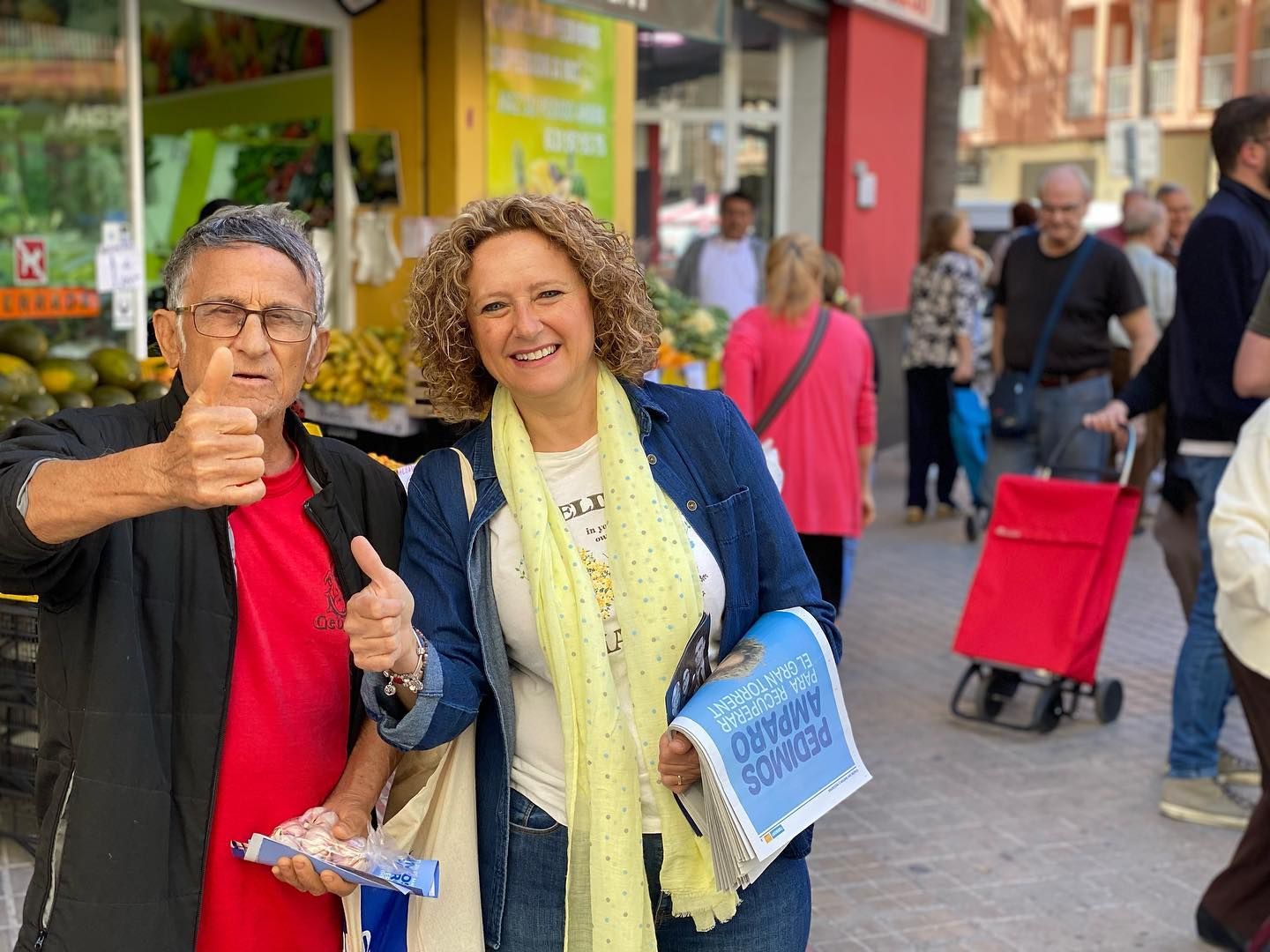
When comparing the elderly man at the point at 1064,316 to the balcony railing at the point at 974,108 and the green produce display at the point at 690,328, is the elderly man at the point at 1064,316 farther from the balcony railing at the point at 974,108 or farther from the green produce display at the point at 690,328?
the balcony railing at the point at 974,108

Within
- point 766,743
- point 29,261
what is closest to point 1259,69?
point 29,261

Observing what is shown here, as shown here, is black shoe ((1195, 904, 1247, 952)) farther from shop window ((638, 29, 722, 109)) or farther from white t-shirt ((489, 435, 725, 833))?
shop window ((638, 29, 722, 109))

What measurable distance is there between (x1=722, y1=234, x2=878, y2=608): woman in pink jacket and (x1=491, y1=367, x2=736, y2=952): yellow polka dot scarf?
378 cm

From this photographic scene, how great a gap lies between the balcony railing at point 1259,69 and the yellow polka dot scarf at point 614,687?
125ft

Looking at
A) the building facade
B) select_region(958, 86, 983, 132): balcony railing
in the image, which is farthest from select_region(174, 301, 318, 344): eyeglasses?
select_region(958, 86, 983, 132): balcony railing

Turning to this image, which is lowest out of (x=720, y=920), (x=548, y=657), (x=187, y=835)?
(x=720, y=920)

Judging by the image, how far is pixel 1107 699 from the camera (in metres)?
5.82

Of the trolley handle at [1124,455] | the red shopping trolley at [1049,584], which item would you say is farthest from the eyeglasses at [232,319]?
the red shopping trolley at [1049,584]

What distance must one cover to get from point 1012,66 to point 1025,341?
35783 mm

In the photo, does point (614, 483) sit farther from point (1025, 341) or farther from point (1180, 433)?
point (1025, 341)

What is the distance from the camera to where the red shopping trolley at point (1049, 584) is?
5.45 m

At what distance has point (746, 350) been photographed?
20.0 ft

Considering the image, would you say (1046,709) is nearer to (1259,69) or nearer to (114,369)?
(114,369)

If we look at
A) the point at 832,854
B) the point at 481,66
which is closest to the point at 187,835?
the point at 832,854
